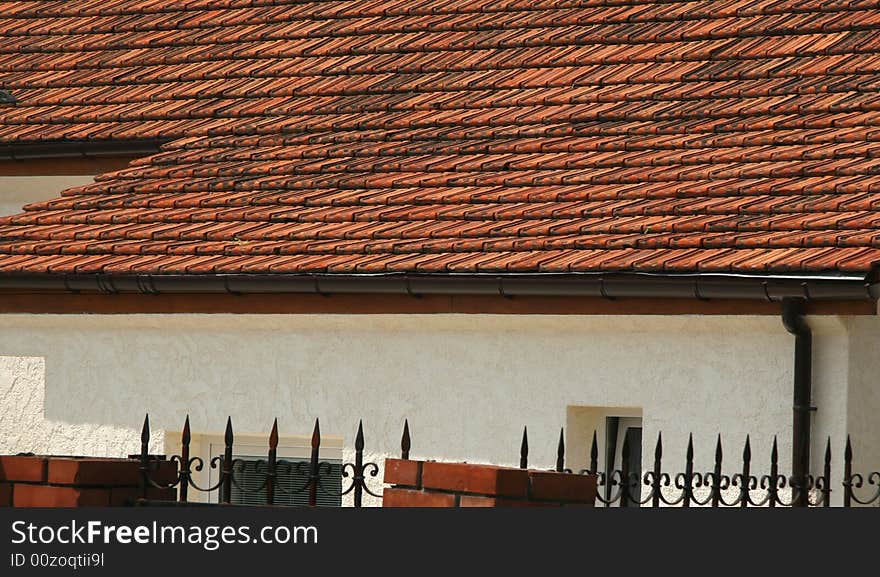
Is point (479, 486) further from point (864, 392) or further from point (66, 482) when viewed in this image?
point (864, 392)

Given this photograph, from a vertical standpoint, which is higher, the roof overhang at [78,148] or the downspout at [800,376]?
the roof overhang at [78,148]

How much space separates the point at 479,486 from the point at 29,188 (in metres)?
7.44

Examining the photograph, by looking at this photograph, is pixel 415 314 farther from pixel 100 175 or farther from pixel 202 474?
pixel 100 175

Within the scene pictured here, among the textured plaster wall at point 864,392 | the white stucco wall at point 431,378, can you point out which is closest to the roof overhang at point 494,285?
the white stucco wall at point 431,378

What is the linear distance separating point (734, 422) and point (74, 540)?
4738mm

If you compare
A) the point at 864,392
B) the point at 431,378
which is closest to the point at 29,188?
the point at 431,378

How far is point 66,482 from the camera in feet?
20.1

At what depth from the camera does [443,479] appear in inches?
232

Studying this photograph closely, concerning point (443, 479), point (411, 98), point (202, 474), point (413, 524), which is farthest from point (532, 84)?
point (413, 524)

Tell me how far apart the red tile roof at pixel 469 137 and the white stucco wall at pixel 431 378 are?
0.45 meters

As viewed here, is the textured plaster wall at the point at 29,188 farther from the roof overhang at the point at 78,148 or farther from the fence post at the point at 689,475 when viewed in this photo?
the fence post at the point at 689,475

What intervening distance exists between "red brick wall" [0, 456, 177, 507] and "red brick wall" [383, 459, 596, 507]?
956 millimetres

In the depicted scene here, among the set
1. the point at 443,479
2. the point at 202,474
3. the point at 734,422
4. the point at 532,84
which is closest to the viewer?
the point at 443,479

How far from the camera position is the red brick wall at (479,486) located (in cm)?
579
